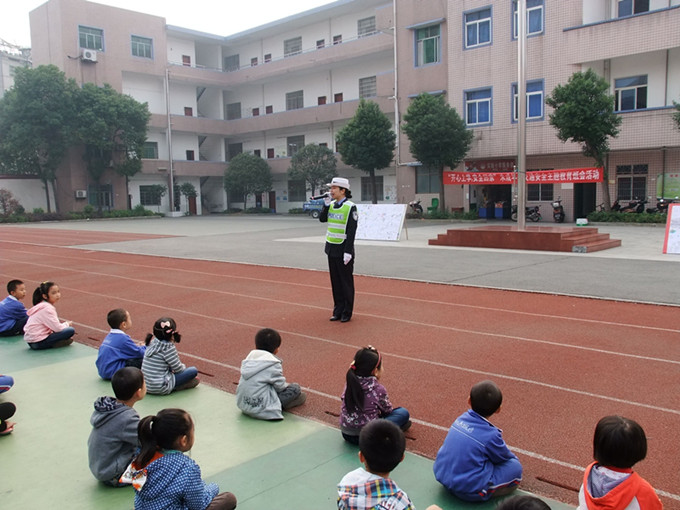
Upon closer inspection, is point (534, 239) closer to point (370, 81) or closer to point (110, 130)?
point (370, 81)

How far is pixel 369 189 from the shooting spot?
39.5m

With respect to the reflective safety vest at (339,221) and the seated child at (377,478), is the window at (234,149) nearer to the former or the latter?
the reflective safety vest at (339,221)

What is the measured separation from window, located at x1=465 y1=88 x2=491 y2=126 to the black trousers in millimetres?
23268

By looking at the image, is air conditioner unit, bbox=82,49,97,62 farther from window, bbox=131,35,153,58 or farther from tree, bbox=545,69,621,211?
tree, bbox=545,69,621,211

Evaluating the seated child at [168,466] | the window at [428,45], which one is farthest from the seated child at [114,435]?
the window at [428,45]

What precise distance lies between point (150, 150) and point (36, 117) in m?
8.68

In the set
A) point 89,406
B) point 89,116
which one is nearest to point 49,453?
point 89,406

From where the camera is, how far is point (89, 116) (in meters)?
37.4

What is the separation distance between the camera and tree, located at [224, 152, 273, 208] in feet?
137

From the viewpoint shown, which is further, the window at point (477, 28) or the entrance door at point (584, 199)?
the window at point (477, 28)

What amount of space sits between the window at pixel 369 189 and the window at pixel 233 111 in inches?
548

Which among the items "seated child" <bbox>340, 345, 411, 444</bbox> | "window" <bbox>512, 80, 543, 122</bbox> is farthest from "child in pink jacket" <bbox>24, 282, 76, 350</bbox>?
"window" <bbox>512, 80, 543, 122</bbox>

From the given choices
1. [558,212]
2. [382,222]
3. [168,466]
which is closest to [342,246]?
[168,466]

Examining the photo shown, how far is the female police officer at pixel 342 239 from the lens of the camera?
7.56 meters
